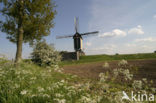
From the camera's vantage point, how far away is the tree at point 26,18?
14.0 meters

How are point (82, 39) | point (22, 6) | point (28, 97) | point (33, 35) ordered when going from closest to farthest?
point (28, 97) → point (22, 6) → point (33, 35) → point (82, 39)

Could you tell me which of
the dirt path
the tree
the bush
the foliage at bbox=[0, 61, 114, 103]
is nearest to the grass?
the foliage at bbox=[0, 61, 114, 103]

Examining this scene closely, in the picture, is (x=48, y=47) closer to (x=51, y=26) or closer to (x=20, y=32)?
(x=51, y=26)

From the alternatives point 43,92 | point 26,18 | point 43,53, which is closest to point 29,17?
point 26,18

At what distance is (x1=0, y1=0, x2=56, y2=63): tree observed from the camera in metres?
14.0

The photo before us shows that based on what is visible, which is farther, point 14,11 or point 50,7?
point 50,7

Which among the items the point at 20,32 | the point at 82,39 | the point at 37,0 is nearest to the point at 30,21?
the point at 20,32

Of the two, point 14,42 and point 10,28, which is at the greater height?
point 10,28

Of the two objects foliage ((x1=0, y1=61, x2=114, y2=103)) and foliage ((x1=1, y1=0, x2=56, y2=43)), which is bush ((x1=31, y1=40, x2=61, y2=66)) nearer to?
foliage ((x1=1, y1=0, x2=56, y2=43))

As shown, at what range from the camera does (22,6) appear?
541 inches

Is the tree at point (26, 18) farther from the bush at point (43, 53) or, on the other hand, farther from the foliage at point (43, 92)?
the foliage at point (43, 92)

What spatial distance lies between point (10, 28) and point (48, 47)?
7592 mm

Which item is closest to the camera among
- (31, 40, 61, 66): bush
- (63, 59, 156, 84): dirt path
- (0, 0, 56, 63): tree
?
(63, 59, 156, 84): dirt path

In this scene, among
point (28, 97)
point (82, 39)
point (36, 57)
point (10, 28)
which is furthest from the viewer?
point (82, 39)
